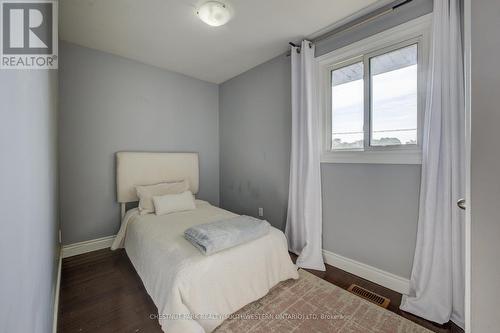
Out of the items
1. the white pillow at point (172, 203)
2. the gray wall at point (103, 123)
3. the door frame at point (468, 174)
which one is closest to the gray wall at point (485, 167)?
the door frame at point (468, 174)

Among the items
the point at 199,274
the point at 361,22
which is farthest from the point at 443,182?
the point at 199,274

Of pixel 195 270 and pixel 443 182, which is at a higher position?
pixel 443 182

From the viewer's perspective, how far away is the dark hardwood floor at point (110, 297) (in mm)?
1513

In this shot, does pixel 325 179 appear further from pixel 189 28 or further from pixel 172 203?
pixel 189 28

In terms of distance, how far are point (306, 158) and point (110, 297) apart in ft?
7.75

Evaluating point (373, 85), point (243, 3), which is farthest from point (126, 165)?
point (373, 85)

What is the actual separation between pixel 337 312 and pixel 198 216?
1.63 m

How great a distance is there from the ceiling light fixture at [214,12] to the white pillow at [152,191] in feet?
6.93

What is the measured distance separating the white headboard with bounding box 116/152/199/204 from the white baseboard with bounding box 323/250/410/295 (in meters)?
2.27

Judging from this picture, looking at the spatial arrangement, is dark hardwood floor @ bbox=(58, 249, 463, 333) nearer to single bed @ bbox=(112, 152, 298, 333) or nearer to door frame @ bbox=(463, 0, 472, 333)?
single bed @ bbox=(112, 152, 298, 333)

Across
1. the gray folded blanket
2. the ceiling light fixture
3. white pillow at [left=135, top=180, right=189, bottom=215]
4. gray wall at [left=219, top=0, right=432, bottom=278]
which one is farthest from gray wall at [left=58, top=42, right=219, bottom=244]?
the gray folded blanket

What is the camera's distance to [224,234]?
167cm

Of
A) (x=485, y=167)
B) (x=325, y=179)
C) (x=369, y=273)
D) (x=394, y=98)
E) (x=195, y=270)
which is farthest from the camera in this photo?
(x=325, y=179)

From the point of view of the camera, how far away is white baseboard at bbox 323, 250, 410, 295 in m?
1.86
